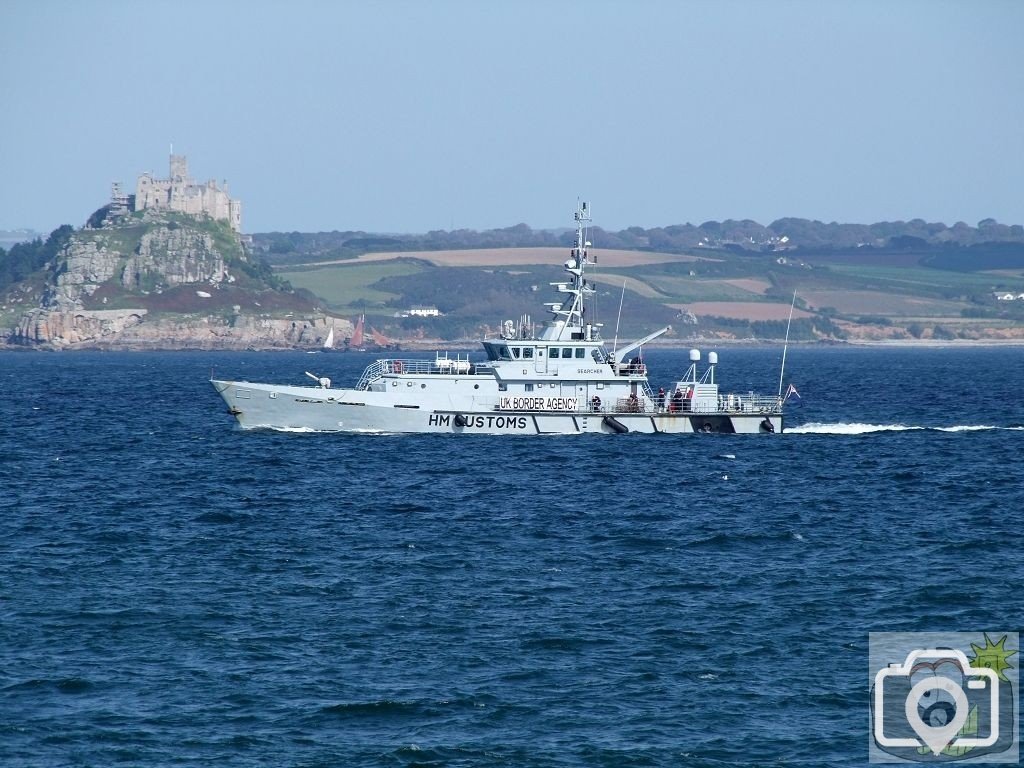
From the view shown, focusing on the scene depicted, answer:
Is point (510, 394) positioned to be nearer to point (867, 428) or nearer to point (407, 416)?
point (407, 416)

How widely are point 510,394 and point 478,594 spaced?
108 feet

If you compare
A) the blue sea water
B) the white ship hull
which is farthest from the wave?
the blue sea water

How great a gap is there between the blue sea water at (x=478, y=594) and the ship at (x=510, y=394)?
139 cm

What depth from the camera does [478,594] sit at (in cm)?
3531

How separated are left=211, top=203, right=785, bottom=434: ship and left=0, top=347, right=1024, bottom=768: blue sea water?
1.39 meters

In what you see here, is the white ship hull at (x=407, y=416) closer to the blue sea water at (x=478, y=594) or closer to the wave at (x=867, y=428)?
the blue sea water at (x=478, y=594)

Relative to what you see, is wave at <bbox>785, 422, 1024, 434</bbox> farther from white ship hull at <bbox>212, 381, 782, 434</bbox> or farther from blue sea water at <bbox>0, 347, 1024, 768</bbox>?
blue sea water at <bbox>0, 347, 1024, 768</bbox>

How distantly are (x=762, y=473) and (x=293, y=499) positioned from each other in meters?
20.2

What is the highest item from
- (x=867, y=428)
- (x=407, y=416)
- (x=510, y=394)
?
(x=510, y=394)

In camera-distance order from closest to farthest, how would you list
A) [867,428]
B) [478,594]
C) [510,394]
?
1. [478,594]
2. [510,394]
3. [867,428]

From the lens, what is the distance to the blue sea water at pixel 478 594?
25.5 metres

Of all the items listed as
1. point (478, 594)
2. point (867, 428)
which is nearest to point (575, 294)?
point (867, 428)

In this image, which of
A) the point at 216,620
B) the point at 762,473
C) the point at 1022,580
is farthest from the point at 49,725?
the point at 762,473

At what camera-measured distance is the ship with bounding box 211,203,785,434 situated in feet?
221
